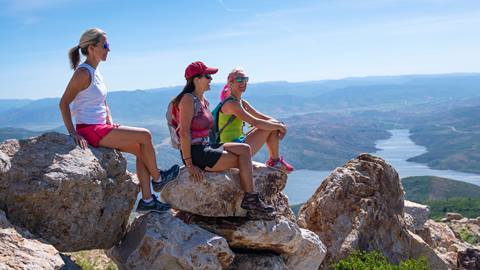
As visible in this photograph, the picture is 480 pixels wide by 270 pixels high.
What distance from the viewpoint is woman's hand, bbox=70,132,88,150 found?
9500 mm

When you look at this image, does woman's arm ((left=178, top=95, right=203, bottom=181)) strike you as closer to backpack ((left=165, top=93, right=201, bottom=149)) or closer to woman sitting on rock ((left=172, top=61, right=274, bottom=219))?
woman sitting on rock ((left=172, top=61, right=274, bottom=219))

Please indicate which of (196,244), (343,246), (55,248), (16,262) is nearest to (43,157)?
(55,248)

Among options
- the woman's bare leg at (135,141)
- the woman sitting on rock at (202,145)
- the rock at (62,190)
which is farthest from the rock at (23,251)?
the woman sitting on rock at (202,145)

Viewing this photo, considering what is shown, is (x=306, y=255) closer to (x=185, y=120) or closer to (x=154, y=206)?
(x=154, y=206)

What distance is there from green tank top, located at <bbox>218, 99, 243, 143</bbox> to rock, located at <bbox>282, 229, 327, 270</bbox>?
2.79 meters

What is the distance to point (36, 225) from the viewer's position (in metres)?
8.91


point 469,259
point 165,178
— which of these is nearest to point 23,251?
point 165,178

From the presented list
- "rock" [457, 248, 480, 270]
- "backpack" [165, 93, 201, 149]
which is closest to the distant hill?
"rock" [457, 248, 480, 270]

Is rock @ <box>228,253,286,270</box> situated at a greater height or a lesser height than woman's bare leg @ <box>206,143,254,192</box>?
lesser

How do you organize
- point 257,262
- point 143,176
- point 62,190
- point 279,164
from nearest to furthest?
point 62,190, point 143,176, point 257,262, point 279,164

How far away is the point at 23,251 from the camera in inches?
307

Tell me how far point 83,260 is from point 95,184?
6.96 m

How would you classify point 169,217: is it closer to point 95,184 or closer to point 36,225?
point 95,184

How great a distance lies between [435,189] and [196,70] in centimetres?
15775
